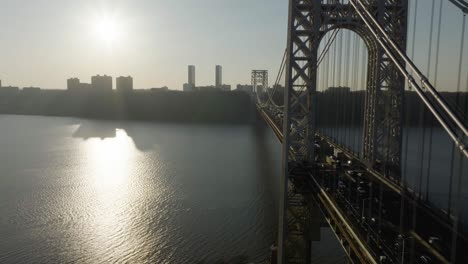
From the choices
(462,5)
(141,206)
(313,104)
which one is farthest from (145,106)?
(462,5)

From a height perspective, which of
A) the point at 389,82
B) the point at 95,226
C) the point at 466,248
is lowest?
the point at 95,226

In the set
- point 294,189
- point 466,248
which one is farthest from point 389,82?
point 466,248

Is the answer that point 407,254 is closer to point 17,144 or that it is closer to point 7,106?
point 17,144

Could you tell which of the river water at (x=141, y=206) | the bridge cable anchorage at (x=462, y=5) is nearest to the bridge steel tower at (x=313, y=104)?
the bridge cable anchorage at (x=462, y=5)

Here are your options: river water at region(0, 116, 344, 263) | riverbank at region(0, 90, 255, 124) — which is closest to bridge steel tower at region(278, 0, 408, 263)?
river water at region(0, 116, 344, 263)

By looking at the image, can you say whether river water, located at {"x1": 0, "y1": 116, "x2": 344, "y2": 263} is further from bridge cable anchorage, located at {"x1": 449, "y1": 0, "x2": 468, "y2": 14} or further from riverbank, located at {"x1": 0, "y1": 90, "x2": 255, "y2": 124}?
riverbank, located at {"x1": 0, "y1": 90, "x2": 255, "y2": 124}

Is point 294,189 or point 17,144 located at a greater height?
point 294,189

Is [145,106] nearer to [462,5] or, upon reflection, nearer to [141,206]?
[141,206]
